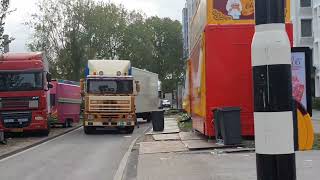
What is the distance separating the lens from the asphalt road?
44.5ft

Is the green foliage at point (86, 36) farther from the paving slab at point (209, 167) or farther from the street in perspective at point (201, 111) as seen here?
the paving slab at point (209, 167)

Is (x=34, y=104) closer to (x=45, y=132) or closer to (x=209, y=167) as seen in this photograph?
(x=45, y=132)

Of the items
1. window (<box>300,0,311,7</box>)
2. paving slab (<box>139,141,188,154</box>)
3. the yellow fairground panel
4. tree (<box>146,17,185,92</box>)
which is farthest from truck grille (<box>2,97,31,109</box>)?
tree (<box>146,17,185,92</box>)

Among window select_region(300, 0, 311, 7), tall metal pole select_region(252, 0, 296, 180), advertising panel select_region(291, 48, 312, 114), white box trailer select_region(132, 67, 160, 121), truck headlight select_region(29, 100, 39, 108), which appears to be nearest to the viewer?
tall metal pole select_region(252, 0, 296, 180)

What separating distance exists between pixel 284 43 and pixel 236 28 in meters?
13.6

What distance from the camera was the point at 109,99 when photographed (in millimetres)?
29359

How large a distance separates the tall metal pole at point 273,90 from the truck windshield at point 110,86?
2510 centimetres

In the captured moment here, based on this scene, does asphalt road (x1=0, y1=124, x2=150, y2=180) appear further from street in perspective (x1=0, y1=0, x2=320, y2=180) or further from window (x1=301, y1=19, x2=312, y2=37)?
window (x1=301, y1=19, x2=312, y2=37)

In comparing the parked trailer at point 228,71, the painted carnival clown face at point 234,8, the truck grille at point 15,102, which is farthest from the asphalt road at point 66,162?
the painted carnival clown face at point 234,8

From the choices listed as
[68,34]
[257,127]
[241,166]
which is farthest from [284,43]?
[68,34]

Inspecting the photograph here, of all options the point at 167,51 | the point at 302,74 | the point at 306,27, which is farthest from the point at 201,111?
the point at 167,51

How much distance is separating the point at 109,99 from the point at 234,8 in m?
12.7

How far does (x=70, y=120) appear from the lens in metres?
37.5

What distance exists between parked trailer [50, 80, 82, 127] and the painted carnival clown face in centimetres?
1796
